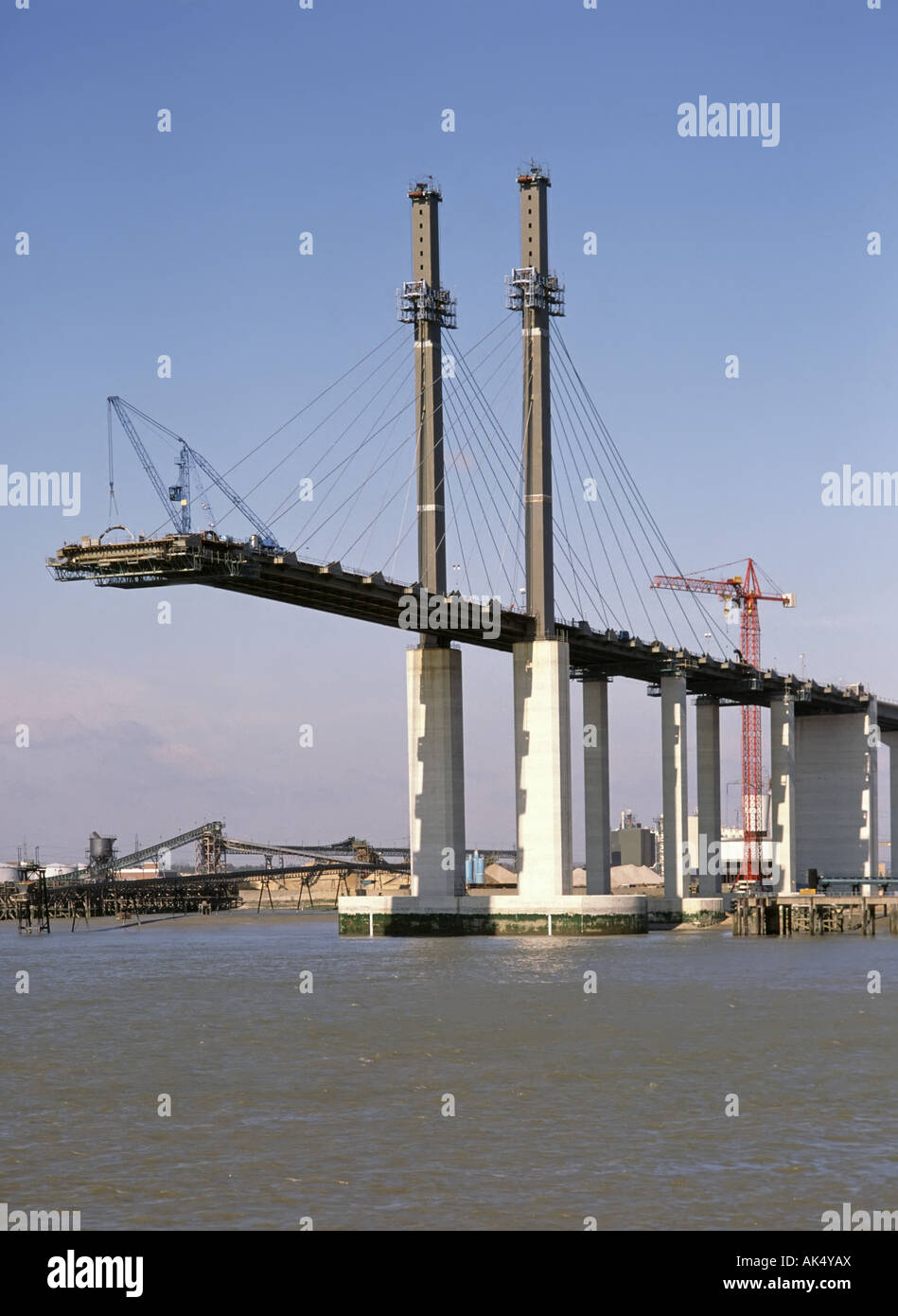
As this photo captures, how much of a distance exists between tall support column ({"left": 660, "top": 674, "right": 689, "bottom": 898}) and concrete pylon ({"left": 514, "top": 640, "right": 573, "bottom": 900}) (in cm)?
2493

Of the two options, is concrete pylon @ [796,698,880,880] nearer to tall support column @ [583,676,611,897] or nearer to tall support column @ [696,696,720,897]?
tall support column @ [696,696,720,897]

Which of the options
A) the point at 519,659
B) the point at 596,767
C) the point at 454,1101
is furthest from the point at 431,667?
the point at 454,1101

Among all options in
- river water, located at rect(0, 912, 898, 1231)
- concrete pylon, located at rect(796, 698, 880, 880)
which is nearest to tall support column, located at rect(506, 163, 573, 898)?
river water, located at rect(0, 912, 898, 1231)

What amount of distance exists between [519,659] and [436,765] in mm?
7928

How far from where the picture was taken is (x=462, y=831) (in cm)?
9706

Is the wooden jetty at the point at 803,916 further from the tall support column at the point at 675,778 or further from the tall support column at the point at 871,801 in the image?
the tall support column at the point at 871,801

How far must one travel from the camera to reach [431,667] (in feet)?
317

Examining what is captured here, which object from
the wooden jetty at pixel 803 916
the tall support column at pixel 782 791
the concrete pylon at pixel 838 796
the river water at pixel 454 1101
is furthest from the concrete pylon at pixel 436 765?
the concrete pylon at pixel 838 796

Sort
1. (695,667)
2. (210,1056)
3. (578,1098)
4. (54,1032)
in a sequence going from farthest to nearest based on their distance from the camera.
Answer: (695,667) → (54,1032) → (210,1056) → (578,1098)

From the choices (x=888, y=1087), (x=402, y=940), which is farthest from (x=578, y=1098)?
(x=402, y=940)

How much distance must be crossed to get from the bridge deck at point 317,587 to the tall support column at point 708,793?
11.4 metres
